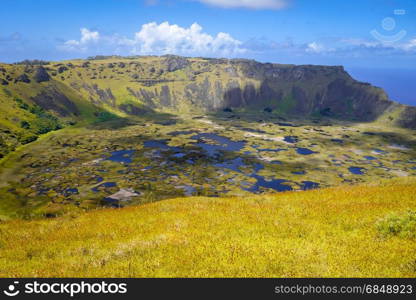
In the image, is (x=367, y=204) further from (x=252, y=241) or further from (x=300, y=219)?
(x=252, y=241)

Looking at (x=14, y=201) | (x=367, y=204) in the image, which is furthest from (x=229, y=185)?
(x=367, y=204)

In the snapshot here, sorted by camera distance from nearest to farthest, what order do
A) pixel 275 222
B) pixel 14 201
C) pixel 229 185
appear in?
pixel 275 222
pixel 14 201
pixel 229 185

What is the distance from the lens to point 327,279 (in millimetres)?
10242

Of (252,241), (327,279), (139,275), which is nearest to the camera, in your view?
→ (327,279)

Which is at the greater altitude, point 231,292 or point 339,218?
point 231,292

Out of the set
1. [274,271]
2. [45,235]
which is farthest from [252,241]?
[45,235]

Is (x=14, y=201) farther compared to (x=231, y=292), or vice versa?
(x=14, y=201)

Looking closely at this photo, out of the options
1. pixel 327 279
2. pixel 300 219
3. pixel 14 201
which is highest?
pixel 327 279

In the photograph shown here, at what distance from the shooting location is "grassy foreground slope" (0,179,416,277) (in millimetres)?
11711

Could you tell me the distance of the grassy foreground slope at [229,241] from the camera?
38.4 feet

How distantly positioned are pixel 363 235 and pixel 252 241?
5.39m

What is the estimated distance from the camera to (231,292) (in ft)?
31.1

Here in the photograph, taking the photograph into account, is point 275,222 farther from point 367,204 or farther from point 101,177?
point 101,177

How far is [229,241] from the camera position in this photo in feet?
47.8
